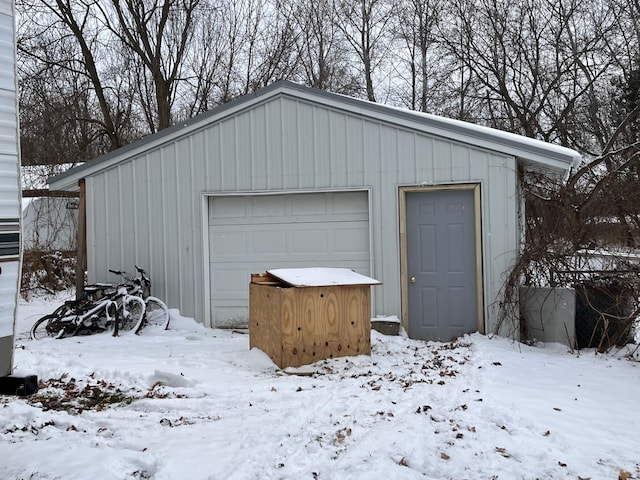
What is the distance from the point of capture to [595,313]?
7.19 metres

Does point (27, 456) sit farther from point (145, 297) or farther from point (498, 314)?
point (498, 314)

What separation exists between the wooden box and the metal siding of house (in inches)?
76.4

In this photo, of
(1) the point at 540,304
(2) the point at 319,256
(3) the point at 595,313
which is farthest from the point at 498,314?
(2) the point at 319,256

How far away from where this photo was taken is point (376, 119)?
855cm

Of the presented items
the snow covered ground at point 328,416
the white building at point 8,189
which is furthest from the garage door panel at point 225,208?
the white building at point 8,189

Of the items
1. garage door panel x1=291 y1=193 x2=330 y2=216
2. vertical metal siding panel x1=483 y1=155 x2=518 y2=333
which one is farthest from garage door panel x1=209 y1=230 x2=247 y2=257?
vertical metal siding panel x1=483 y1=155 x2=518 y2=333

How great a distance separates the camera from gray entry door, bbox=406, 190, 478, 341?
27.1ft

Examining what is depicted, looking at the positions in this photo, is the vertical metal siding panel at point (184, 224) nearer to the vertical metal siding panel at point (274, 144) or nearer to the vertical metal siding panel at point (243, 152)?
the vertical metal siding panel at point (243, 152)

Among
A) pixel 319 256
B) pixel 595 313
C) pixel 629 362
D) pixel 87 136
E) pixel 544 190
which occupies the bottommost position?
pixel 629 362

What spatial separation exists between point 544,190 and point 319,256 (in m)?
4.29

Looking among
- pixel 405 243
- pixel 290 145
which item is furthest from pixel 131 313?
pixel 405 243

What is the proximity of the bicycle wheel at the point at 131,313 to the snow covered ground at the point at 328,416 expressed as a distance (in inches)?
58.7

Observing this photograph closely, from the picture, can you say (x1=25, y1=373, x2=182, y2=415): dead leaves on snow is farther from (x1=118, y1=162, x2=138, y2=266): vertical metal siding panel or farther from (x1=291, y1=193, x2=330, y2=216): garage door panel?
(x1=291, y1=193, x2=330, y2=216): garage door panel

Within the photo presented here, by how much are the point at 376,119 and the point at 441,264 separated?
2.43 meters
